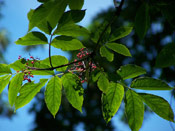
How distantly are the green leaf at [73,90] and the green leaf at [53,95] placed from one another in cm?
5

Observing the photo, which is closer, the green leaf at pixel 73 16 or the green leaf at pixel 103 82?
the green leaf at pixel 73 16

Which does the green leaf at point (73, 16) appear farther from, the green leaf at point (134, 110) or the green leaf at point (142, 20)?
the green leaf at point (134, 110)

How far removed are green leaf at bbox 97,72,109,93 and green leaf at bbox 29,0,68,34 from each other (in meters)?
0.46

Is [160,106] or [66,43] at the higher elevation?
[66,43]

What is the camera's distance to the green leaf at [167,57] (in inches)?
26.9

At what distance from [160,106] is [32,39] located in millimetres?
885

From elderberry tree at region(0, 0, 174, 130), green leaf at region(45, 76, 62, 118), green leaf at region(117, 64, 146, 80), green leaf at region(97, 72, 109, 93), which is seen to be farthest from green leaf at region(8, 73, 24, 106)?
green leaf at region(117, 64, 146, 80)

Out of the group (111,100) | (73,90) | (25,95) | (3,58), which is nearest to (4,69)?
(25,95)

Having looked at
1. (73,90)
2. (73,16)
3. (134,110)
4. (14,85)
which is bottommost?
(134,110)

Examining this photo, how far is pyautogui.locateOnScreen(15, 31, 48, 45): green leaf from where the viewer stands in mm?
1056

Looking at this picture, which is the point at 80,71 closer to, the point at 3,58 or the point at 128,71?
the point at 128,71

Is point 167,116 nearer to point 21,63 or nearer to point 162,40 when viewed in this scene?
point 21,63

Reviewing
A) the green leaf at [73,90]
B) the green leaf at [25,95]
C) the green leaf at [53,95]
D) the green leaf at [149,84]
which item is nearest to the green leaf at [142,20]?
the green leaf at [149,84]

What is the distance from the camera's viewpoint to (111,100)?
112 cm
